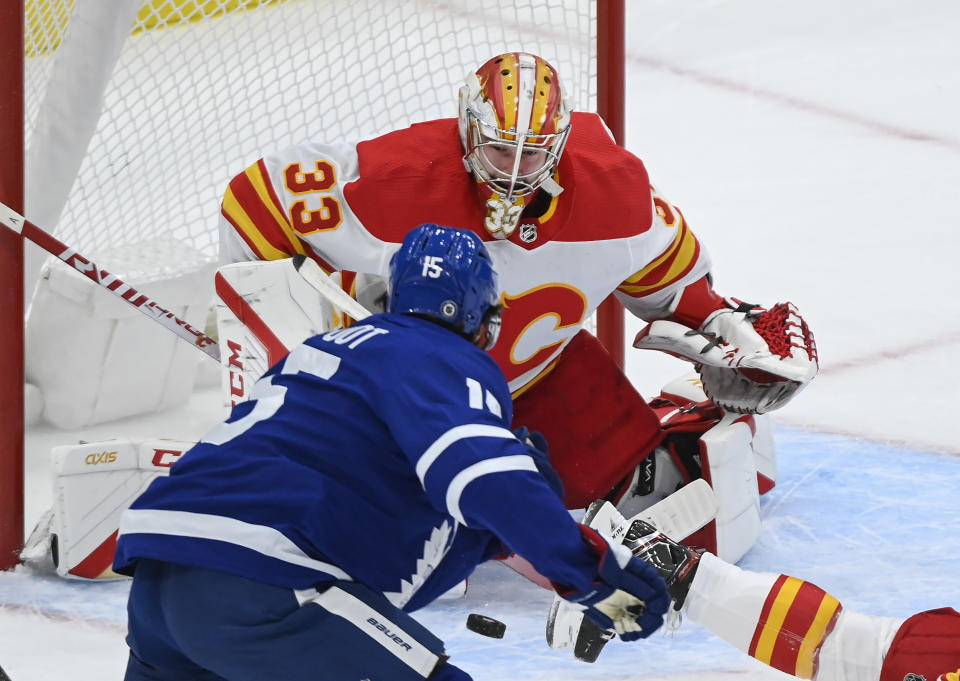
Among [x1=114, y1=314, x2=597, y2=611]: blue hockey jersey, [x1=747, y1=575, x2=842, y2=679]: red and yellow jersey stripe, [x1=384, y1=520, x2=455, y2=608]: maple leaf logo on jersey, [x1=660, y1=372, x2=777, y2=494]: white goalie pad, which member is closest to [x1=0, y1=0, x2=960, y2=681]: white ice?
[x1=660, y1=372, x2=777, y2=494]: white goalie pad

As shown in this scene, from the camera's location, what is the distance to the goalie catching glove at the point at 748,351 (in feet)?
9.36

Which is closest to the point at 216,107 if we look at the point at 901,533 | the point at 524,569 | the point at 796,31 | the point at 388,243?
the point at 388,243

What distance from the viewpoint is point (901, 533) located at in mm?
3055

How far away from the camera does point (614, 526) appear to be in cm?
253

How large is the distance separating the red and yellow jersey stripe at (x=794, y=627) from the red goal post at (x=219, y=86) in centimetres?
138

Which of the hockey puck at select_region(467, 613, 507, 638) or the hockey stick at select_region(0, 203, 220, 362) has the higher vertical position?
the hockey stick at select_region(0, 203, 220, 362)

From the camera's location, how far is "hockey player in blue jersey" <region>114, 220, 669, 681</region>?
1548 millimetres

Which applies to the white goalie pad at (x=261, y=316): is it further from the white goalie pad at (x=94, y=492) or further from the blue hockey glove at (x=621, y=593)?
the blue hockey glove at (x=621, y=593)

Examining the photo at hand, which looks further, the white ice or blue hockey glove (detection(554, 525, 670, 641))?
the white ice

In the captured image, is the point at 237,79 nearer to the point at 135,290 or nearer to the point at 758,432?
the point at 135,290

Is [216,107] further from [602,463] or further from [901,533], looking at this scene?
[901,533]

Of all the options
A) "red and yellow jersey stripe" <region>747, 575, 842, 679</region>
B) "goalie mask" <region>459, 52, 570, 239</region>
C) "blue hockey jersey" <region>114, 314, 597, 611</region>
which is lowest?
"red and yellow jersey stripe" <region>747, 575, 842, 679</region>

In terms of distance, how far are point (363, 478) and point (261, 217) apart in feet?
3.74

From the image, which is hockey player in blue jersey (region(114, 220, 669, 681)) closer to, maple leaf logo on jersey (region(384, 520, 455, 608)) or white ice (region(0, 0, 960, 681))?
maple leaf logo on jersey (region(384, 520, 455, 608))
